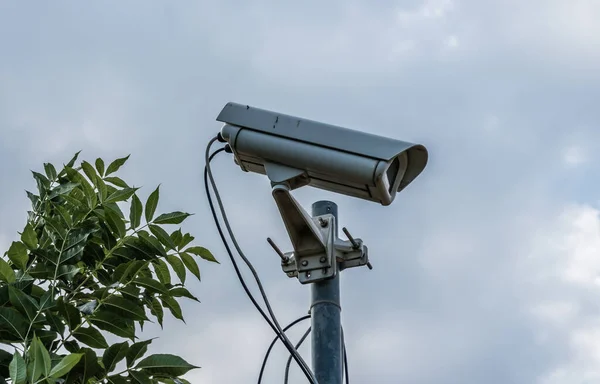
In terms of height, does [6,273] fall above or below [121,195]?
below

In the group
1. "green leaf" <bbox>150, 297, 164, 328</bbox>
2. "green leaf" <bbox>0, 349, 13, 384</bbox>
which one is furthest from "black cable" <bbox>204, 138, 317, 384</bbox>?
"green leaf" <bbox>0, 349, 13, 384</bbox>

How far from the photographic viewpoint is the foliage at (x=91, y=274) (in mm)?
2443

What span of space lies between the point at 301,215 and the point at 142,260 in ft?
1.63

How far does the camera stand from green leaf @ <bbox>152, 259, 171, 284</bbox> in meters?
2.82

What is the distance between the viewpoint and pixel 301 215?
106 inches

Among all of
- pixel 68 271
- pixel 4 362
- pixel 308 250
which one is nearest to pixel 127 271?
pixel 68 271

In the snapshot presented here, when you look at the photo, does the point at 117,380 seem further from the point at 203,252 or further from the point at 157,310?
the point at 203,252

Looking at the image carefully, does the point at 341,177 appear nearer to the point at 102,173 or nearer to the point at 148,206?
the point at 148,206

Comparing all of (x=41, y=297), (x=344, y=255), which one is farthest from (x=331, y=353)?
(x=41, y=297)

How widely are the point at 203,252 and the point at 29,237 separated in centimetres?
53

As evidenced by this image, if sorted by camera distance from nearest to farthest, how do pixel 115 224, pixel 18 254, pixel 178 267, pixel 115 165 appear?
1. pixel 18 254
2. pixel 115 224
3. pixel 178 267
4. pixel 115 165

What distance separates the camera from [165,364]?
98.3 inches

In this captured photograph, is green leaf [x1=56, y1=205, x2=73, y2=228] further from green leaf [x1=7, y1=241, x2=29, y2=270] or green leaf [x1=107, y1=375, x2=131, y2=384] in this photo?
green leaf [x1=107, y1=375, x2=131, y2=384]

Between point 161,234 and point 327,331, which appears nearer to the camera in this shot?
point 327,331
